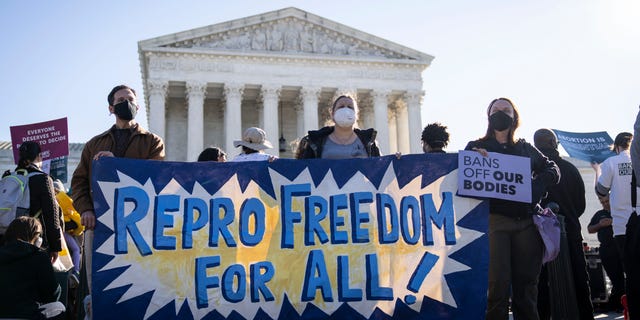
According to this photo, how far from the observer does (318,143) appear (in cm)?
629

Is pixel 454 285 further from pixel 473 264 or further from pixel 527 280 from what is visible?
pixel 527 280

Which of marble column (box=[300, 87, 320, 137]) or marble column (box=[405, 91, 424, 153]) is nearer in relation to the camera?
marble column (box=[300, 87, 320, 137])

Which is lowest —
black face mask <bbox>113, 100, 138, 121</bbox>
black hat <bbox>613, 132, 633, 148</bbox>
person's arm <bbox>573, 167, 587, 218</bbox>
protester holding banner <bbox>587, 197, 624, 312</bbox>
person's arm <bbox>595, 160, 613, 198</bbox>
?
protester holding banner <bbox>587, 197, 624, 312</bbox>

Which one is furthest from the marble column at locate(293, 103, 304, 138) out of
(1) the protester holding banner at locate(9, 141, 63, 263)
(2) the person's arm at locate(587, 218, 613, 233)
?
(1) the protester holding banner at locate(9, 141, 63, 263)

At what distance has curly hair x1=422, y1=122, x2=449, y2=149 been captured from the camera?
7023 millimetres

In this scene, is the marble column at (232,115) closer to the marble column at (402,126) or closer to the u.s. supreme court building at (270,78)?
the u.s. supreme court building at (270,78)

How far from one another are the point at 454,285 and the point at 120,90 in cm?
388

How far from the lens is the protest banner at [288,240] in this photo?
521cm

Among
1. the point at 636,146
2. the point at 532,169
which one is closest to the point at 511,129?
the point at 532,169

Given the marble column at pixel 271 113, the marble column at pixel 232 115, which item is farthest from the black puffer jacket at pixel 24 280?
the marble column at pixel 271 113

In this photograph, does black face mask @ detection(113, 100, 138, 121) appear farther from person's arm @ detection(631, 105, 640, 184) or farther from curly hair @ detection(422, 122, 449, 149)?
person's arm @ detection(631, 105, 640, 184)

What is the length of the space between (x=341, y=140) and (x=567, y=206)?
3071mm

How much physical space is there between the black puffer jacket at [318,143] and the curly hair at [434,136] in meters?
0.84

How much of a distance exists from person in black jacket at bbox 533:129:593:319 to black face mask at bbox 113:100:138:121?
4886 mm
